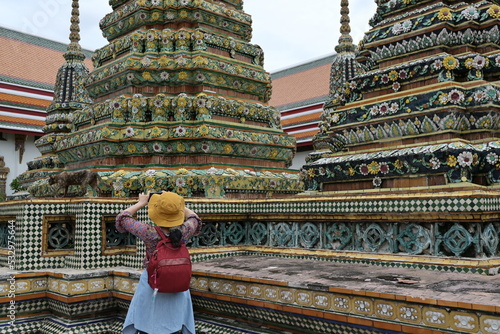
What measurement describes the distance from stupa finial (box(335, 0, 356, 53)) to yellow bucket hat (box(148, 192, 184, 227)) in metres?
10.1

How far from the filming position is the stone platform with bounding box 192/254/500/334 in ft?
11.1

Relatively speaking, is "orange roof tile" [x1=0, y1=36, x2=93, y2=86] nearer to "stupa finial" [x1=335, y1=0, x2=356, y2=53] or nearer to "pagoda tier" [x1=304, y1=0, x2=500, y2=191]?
"stupa finial" [x1=335, y1=0, x2=356, y2=53]

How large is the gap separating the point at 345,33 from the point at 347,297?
1071 cm

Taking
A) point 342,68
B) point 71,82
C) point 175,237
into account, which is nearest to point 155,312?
point 175,237

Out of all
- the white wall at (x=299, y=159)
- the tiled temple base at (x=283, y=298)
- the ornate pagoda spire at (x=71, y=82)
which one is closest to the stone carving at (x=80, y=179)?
the tiled temple base at (x=283, y=298)

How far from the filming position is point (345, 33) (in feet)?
43.8

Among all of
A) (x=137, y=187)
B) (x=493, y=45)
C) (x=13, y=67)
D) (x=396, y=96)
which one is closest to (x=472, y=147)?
(x=396, y=96)

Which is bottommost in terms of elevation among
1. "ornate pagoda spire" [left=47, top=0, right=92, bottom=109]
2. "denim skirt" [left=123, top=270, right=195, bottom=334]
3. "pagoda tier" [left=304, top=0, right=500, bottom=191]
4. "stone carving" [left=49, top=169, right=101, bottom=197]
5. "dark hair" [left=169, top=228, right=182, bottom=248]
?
"denim skirt" [left=123, top=270, right=195, bottom=334]

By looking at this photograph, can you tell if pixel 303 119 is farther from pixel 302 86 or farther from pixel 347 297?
pixel 347 297

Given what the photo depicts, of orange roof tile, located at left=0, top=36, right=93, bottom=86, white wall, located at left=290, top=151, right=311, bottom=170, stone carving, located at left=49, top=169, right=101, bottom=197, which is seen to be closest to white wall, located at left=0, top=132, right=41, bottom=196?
orange roof tile, located at left=0, top=36, right=93, bottom=86

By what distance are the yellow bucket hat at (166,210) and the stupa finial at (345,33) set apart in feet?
33.2

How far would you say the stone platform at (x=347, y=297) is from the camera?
133 inches

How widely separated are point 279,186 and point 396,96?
10.8 feet

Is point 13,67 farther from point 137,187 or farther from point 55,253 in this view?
point 55,253
